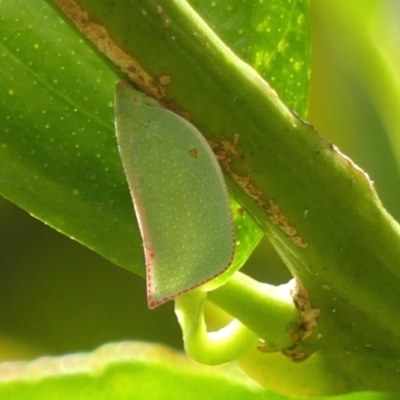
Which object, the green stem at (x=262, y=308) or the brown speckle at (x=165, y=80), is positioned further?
the green stem at (x=262, y=308)

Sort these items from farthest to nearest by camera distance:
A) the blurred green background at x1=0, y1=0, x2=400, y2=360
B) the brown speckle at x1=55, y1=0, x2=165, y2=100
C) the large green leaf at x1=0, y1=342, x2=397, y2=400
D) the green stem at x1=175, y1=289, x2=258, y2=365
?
1. the blurred green background at x1=0, y1=0, x2=400, y2=360
2. the large green leaf at x1=0, y1=342, x2=397, y2=400
3. the green stem at x1=175, y1=289, x2=258, y2=365
4. the brown speckle at x1=55, y1=0, x2=165, y2=100

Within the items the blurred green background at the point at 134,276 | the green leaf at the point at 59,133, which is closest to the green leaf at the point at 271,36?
the green leaf at the point at 59,133

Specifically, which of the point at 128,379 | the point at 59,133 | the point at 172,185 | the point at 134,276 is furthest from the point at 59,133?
the point at 134,276

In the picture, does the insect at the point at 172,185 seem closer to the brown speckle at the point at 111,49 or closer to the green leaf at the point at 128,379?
the brown speckle at the point at 111,49

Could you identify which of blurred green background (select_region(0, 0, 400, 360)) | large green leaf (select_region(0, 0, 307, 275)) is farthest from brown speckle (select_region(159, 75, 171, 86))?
blurred green background (select_region(0, 0, 400, 360))

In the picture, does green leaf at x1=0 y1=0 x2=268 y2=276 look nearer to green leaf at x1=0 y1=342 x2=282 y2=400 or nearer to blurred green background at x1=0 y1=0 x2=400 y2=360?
green leaf at x1=0 y1=342 x2=282 y2=400

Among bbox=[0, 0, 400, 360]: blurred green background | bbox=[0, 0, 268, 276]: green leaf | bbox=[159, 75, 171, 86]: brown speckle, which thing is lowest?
bbox=[0, 0, 400, 360]: blurred green background


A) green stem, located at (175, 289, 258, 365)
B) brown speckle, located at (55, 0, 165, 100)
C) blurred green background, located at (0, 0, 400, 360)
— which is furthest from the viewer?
blurred green background, located at (0, 0, 400, 360)
